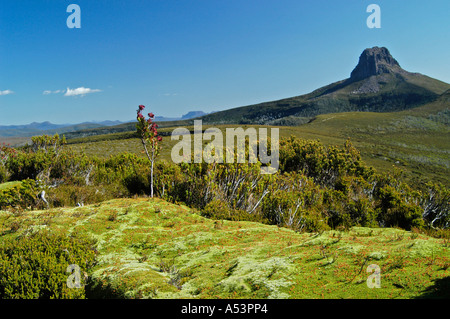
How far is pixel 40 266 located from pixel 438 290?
7.01 metres

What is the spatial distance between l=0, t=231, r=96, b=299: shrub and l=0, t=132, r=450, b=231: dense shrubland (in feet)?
18.9

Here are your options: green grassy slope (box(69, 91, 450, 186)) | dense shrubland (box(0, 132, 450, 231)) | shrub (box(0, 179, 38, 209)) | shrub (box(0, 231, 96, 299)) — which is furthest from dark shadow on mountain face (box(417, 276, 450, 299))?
green grassy slope (box(69, 91, 450, 186))

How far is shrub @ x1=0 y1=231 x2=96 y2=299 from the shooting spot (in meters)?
4.85

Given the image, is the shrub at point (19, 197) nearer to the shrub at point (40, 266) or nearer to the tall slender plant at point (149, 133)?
the tall slender plant at point (149, 133)

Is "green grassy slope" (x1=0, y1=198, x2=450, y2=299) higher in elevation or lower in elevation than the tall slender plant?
lower

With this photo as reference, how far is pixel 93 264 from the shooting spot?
6258mm

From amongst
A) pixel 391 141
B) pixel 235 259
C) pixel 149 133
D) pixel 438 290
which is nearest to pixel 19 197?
pixel 149 133

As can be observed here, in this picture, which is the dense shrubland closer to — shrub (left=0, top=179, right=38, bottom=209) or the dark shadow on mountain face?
shrub (left=0, top=179, right=38, bottom=209)

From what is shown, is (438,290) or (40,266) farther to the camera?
(40,266)

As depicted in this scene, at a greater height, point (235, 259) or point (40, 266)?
point (40, 266)

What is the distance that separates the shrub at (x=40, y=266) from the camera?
485 centimetres

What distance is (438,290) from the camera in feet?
11.9

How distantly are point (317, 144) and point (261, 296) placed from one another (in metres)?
21.2

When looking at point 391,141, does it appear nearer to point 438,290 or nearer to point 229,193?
point 229,193
